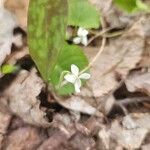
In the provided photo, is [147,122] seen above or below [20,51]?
below

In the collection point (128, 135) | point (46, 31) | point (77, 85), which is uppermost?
point (46, 31)

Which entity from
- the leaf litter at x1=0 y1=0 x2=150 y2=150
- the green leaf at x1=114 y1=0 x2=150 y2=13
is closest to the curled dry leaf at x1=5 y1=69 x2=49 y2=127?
the leaf litter at x1=0 y1=0 x2=150 y2=150

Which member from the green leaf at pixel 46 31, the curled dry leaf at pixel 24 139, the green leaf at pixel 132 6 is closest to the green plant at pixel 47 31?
the green leaf at pixel 46 31

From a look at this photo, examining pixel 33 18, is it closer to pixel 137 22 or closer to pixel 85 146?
pixel 85 146

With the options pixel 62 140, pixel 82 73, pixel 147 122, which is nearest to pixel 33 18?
pixel 82 73

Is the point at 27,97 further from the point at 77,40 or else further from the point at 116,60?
the point at 116,60

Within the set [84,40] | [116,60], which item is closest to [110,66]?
[116,60]
